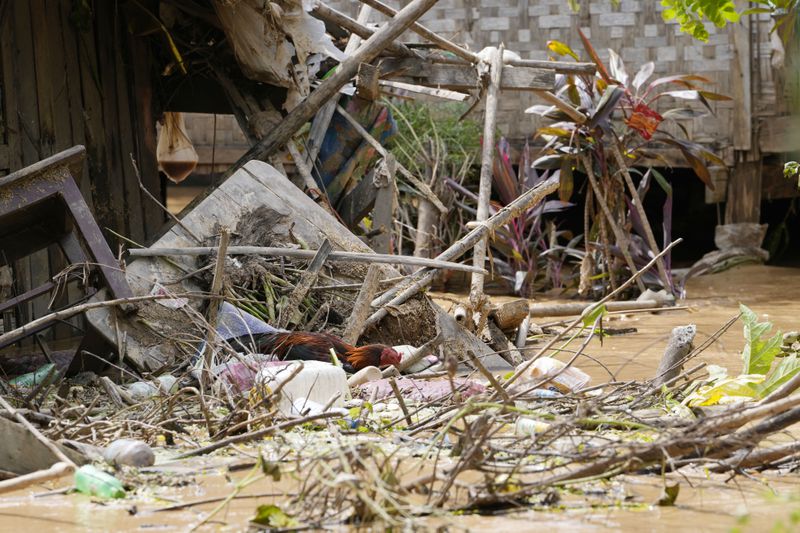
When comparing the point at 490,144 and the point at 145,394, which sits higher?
the point at 490,144

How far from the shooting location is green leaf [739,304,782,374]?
13.4 feet

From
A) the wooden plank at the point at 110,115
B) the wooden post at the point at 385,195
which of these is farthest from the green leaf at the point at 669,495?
the wooden plank at the point at 110,115

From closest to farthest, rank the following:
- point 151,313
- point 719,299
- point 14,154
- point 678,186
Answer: point 151,313, point 14,154, point 719,299, point 678,186

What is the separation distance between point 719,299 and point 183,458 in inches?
267

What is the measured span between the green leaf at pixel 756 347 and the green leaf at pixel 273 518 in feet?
7.60

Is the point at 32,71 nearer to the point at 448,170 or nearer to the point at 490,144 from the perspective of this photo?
the point at 490,144

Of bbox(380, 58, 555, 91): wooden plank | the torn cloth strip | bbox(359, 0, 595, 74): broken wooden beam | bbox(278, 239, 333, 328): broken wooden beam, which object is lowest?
bbox(278, 239, 333, 328): broken wooden beam

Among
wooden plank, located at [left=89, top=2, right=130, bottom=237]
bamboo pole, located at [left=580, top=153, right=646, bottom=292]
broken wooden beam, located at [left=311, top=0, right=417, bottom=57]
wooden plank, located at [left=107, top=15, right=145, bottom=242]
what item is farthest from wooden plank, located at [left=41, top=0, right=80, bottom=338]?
bamboo pole, located at [left=580, top=153, right=646, bottom=292]

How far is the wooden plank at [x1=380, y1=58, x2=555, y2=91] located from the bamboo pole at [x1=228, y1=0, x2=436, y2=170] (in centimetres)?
70

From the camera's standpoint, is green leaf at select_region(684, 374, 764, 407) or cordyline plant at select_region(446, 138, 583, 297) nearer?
green leaf at select_region(684, 374, 764, 407)

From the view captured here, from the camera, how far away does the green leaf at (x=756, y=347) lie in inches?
161

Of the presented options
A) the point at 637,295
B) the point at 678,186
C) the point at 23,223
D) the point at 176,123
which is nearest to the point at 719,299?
the point at 637,295

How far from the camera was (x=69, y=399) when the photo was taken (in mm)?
Answer: 4250

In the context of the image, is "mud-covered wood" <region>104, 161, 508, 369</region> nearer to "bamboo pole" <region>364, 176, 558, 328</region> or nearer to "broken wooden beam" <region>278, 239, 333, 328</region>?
"bamboo pole" <region>364, 176, 558, 328</region>
